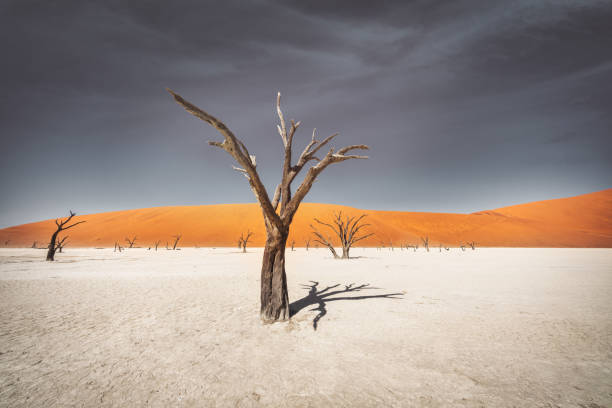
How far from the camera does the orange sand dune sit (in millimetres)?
57500

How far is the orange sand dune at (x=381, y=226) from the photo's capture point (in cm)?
5750

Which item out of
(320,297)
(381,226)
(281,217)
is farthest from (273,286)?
(381,226)

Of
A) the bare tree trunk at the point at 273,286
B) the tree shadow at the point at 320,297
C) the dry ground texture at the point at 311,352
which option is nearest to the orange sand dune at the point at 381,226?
the tree shadow at the point at 320,297

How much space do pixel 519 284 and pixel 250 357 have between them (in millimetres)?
10258

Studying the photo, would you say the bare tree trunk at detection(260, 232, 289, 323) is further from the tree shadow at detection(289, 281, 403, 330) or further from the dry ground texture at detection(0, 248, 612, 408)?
the tree shadow at detection(289, 281, 403, 330)

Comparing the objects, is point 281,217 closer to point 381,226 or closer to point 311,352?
point 311,352

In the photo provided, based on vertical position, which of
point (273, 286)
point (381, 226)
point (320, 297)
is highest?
point (381, 226)

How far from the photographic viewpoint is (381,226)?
6781 cm

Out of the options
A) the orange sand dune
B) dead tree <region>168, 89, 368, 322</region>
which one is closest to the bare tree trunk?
dead tree <region>168, 89, 368, 322</region>

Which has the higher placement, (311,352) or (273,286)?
(273,286)

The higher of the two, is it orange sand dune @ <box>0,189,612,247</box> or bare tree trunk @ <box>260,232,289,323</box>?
orange sand dune @ <box>0,189,612,247</box>

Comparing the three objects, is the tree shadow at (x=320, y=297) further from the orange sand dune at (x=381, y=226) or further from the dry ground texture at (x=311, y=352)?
the orange sand dune at (x=381, y=226)

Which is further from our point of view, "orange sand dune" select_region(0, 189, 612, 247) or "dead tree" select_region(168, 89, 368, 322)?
"orange sand dune" select_region(0, 189, 612, 247)

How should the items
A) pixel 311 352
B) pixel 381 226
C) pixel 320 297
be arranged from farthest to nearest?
pixel 381 226 < pixel 320 297 < pixel 311 352
